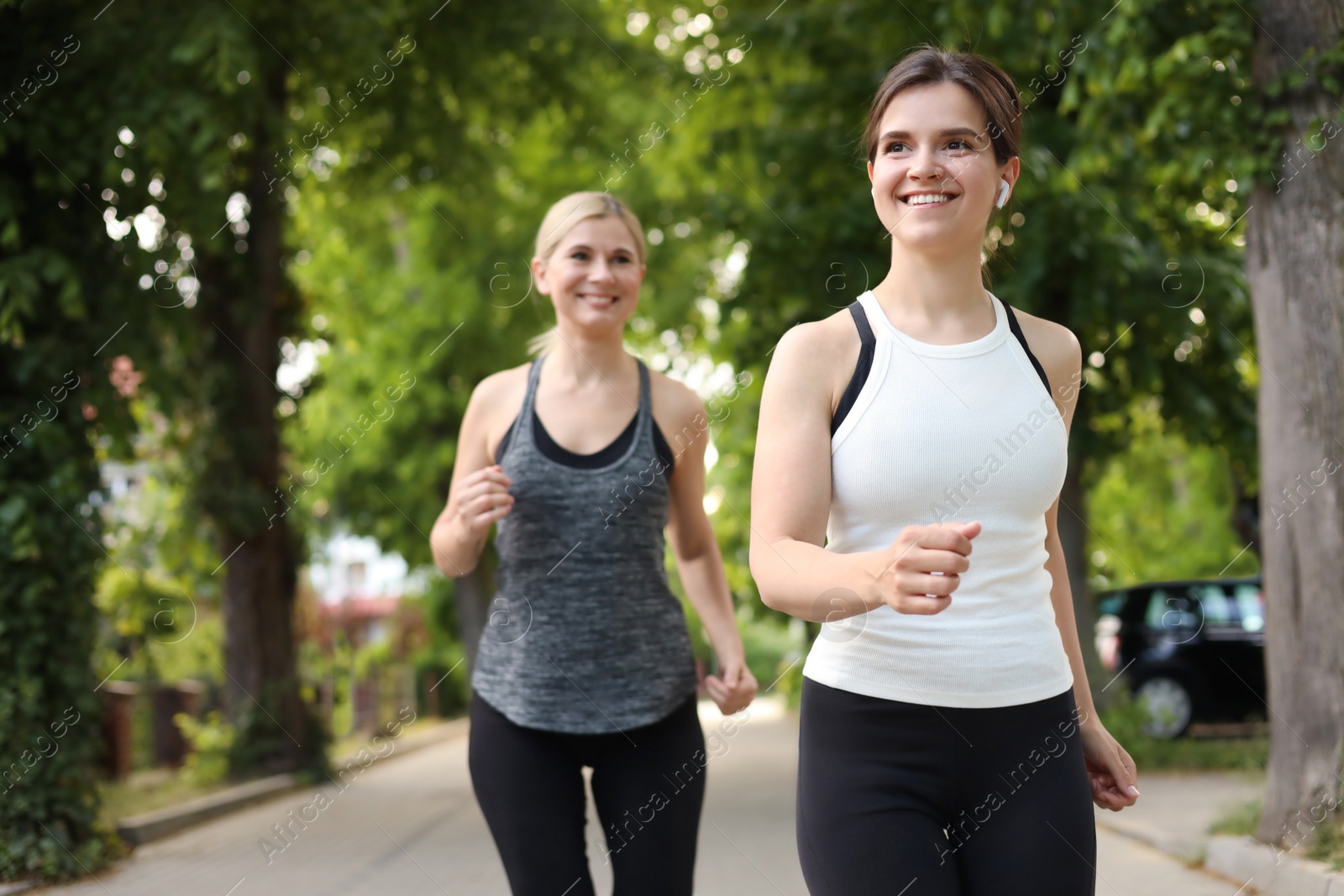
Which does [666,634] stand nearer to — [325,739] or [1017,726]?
[1017,726]

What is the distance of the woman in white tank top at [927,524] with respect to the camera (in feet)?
6.45

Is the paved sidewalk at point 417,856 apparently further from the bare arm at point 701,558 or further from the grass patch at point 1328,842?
the bare arm at point 701,558

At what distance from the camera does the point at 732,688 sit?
3396 millimetres

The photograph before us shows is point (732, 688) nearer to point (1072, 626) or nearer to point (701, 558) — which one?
point (701, 558)

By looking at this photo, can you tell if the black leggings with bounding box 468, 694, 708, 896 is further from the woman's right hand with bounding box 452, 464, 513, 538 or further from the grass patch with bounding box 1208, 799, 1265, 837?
the grass patch with bounding box 1208, 799, 1265, 837

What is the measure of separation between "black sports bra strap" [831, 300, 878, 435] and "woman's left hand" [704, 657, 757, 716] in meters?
1.46

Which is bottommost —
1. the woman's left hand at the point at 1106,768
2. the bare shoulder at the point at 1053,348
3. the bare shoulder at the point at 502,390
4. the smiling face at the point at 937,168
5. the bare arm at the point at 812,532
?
the woman's left hand at the point at 1106,768

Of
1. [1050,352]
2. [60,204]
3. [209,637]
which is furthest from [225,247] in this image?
[1050,352]

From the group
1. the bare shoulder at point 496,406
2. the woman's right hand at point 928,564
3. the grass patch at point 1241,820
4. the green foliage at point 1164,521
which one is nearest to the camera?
the woman's right hand at point 928,564

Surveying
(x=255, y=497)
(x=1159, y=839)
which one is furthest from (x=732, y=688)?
(x=255, y=497)

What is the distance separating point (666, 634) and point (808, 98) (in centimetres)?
945

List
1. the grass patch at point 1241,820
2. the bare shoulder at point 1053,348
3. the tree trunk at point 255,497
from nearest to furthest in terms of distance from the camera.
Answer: the bare shoulder at point 1053,348, the grass patch at point 1241,820, the tree trunk at point 255,497

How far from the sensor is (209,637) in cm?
1788

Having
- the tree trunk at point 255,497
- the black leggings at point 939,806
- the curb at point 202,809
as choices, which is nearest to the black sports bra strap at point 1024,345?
the black leggings at point 939,806
